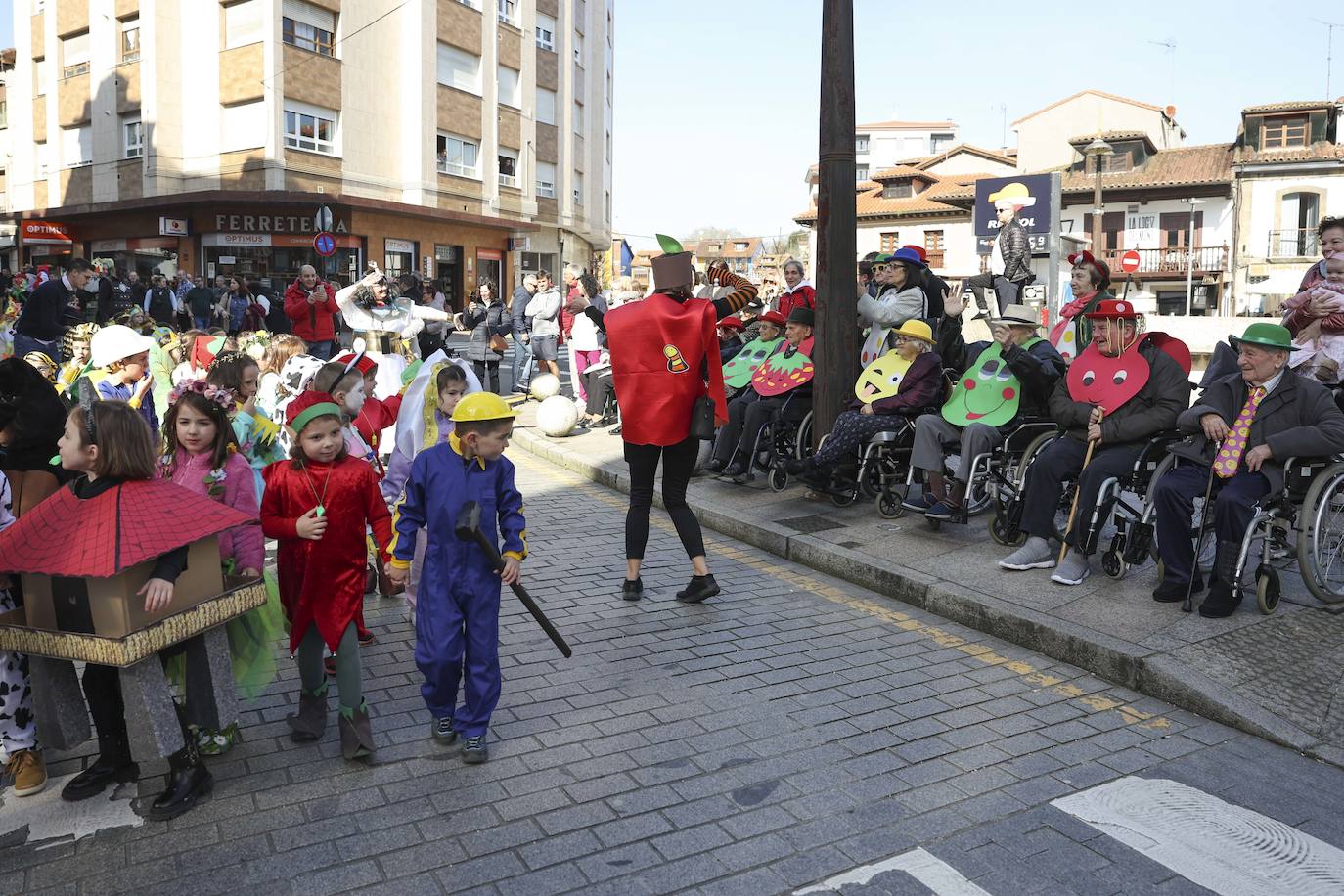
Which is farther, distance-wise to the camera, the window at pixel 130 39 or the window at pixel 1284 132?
the window at pixel 1284 132

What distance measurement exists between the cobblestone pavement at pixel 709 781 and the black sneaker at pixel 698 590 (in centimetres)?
51

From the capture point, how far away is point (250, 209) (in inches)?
1297

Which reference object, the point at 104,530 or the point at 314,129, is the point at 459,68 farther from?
the point at 104,530

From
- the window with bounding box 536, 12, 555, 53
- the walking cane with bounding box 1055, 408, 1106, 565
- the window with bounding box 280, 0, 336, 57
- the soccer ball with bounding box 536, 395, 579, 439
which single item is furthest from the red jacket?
the window with bounding box 536, 12, 555, 53

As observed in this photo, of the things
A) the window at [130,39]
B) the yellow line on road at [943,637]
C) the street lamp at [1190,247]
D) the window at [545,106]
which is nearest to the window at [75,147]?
the window at [130,39]

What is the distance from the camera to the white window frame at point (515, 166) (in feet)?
134

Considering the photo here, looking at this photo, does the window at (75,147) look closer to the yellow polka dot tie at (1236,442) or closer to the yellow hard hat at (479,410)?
the yellow hard hat at (479,410)

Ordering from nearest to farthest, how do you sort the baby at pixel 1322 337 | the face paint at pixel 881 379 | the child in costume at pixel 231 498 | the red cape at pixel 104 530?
the red cape at pixel 104 530
the child in costume at pixel 231 498
the baby at pixel 1322 337
the face paint at pixel 881 379

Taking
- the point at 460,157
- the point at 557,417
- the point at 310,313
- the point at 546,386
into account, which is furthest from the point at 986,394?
the point at 460,157

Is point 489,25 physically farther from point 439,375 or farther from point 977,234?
point 439,375

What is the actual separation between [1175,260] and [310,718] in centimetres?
5041

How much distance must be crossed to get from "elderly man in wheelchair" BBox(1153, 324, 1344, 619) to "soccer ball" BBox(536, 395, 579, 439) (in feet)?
26.4

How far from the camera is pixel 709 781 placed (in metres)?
4.00

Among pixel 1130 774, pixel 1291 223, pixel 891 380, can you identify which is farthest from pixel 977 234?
pixel 1291 223
